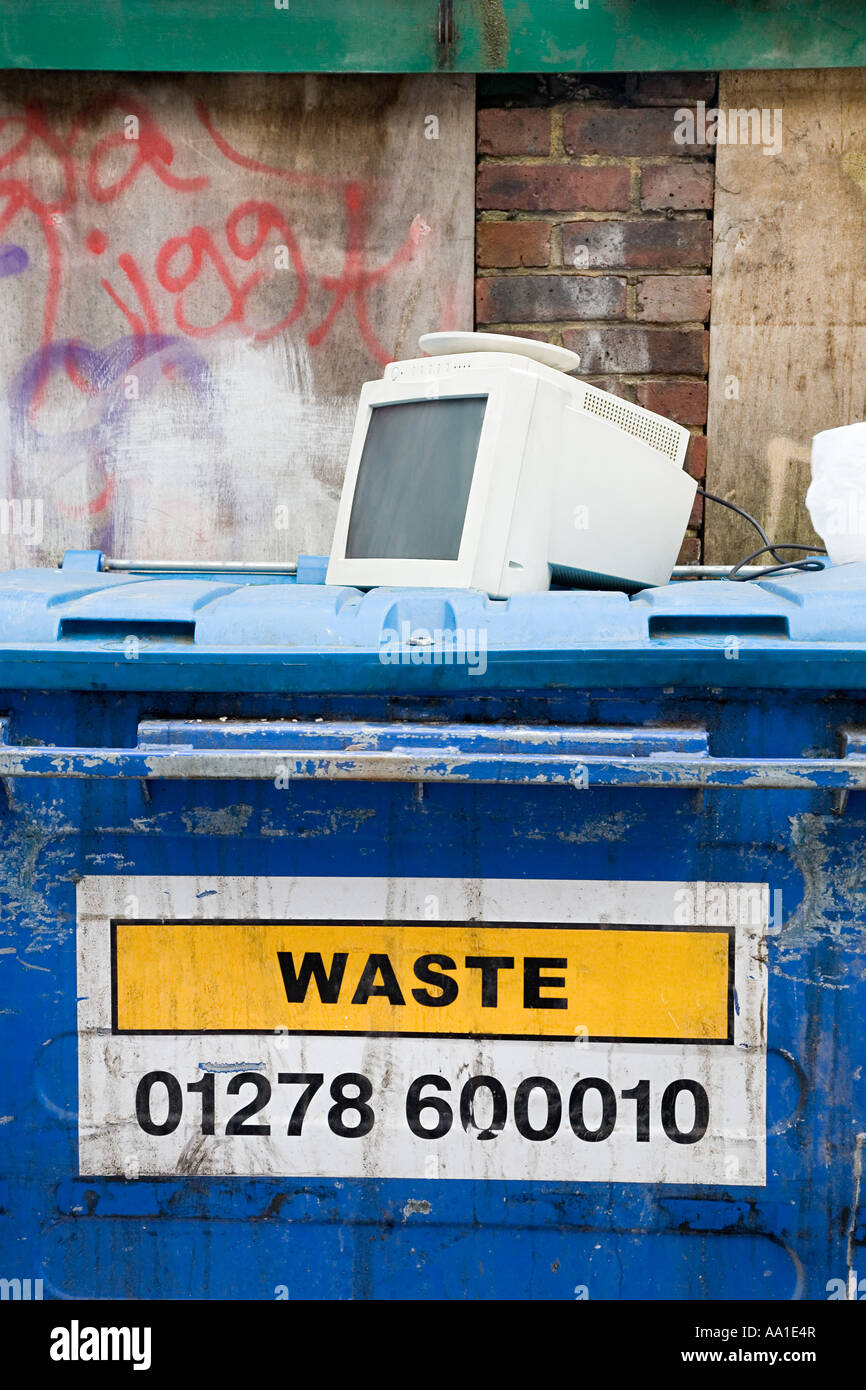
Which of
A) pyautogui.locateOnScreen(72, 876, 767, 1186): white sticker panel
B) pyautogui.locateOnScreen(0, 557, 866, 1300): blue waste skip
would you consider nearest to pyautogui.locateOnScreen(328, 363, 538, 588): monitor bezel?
pyautogui.locateOnScreen(0, 557, 866, 1300): blue waste skip

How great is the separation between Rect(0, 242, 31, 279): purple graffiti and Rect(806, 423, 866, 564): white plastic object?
2177 mm

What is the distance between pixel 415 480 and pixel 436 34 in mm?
1589

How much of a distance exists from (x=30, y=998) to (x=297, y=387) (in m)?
1.95

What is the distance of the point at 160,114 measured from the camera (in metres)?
2.65

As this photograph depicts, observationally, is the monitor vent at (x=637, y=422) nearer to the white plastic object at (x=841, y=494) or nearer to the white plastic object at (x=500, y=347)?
the white plastic object at (x=500, y=347)

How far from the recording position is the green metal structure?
2494 millimetres

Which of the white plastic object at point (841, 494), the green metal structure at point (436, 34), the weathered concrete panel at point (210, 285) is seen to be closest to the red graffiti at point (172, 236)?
the weathered concrete panel at point (210, 285)

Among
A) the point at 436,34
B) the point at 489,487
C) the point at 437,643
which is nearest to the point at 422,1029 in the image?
the point at 437,643

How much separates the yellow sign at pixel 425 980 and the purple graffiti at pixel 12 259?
2.23 metres

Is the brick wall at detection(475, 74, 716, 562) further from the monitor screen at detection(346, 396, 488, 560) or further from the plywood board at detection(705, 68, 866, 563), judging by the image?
the monitor screen at detection(346, 396, 488, 560)

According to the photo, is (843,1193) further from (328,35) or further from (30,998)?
(328,35)

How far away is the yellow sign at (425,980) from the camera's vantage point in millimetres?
1183

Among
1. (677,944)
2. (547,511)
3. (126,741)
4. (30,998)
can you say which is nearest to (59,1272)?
(30,998)

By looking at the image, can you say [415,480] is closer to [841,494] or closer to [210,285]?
[841,494]
